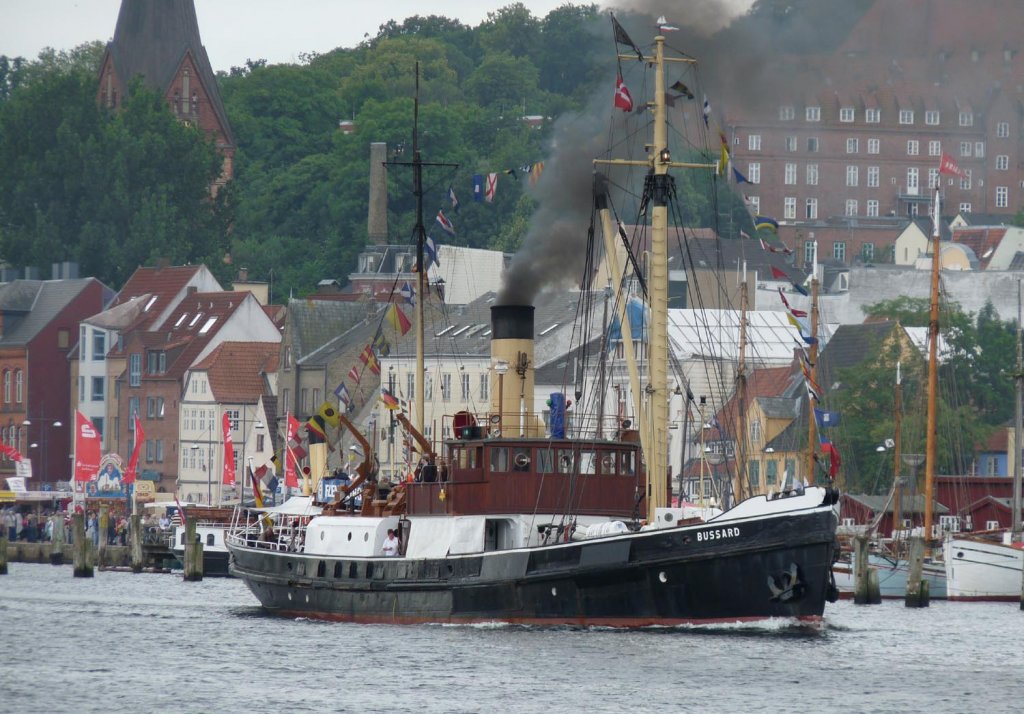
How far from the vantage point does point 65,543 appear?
11456 centimetres

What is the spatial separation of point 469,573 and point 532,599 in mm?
2067

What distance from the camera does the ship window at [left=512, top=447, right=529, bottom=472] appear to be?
6293 centimetres

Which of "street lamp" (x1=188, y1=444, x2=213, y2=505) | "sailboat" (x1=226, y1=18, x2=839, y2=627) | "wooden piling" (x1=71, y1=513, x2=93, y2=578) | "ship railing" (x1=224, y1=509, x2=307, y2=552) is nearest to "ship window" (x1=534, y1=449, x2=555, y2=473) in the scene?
"sailboat" (x1=226, y1=18, x2=839, y2=627)

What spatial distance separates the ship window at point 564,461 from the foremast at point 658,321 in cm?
188

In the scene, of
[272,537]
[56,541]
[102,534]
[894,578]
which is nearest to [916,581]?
[894,578]

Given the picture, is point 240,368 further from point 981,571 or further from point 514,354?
point 514,354

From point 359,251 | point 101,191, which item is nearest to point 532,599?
point 101,191

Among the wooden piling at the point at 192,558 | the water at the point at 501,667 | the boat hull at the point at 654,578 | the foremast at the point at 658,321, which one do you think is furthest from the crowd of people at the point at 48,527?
the foremast at the point at 658,321

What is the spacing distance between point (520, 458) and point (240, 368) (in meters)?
84.3

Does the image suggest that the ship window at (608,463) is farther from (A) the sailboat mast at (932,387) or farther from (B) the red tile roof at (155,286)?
(B) the red tile roof at (155,286)

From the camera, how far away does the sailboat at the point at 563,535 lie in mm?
59438

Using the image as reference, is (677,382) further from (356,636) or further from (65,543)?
(356,636)

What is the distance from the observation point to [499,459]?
6303 cm

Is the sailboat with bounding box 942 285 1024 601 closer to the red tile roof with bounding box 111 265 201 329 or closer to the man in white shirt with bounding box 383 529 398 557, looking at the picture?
the man in white shirt with bounding box 383 529 398 557
